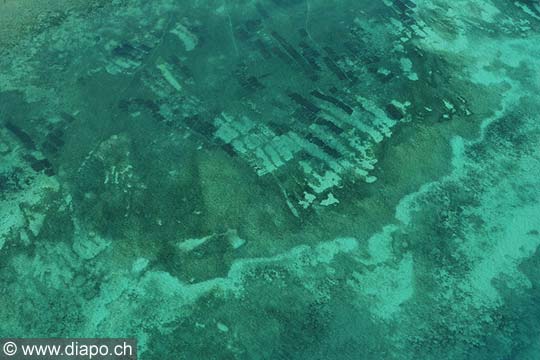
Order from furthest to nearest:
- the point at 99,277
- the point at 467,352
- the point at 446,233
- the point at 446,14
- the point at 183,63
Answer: the point at 446,14 < the point at 183,63 < the point at 446,233 < the point at 99,277 < the point at 467,352

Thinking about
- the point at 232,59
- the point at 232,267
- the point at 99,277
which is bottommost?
the point at 99,277

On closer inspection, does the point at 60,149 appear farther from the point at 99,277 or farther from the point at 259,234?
the point at 259,234

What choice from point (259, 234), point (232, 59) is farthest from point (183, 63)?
point (259, 234)

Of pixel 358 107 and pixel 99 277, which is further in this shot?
pixel 358 107

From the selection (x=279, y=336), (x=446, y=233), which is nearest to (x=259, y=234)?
(x=279, y=336)

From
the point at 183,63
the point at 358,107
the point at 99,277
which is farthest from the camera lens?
the point at 183,63

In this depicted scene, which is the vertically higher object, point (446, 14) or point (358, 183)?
point (446, 14)

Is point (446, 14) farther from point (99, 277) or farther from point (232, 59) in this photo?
point (99, 277)
